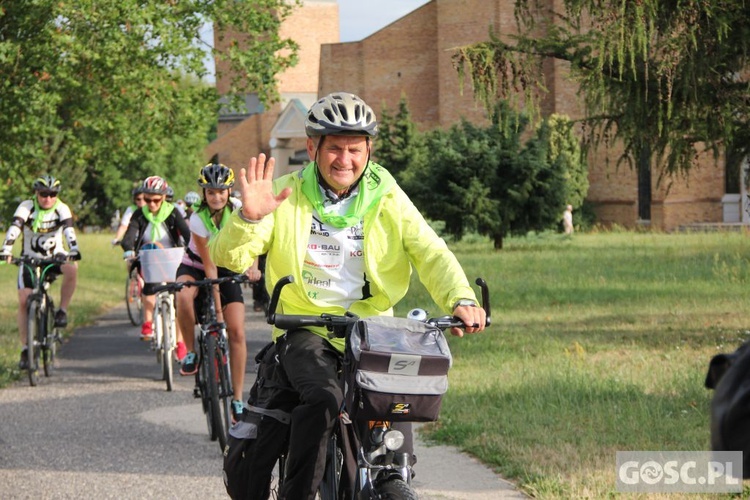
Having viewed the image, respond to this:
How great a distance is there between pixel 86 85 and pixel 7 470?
18383mm

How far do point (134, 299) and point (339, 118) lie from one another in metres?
14.3

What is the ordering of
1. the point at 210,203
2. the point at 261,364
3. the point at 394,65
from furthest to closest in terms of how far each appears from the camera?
the point at 394,65 < the point at 210,203 < the point at 261,364

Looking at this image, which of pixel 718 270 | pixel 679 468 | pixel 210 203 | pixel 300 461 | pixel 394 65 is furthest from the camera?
pixel 394 65

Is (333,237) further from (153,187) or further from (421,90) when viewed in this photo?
(421,90)

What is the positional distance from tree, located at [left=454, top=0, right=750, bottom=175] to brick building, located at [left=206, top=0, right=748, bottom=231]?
22.2 m

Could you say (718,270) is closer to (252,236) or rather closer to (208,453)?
(208,453)

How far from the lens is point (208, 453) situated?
8.20 metres

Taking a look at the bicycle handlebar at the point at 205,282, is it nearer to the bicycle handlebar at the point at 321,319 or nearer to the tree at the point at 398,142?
the bicycle handlebar at the point at 321,319

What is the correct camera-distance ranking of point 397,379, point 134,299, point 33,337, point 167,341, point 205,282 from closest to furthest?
point 397,379, point 205,282, point 167,341, point 33,337, point 134,299

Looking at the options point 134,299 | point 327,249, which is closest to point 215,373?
point 327,249

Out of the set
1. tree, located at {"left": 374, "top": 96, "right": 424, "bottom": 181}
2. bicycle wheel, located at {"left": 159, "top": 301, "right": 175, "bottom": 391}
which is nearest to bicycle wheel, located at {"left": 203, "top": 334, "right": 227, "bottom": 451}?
bicycle wheel, located at {"left": 159, "top": 301, "right": 175, "bottom": 391}

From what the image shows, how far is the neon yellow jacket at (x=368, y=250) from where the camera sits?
438 cm

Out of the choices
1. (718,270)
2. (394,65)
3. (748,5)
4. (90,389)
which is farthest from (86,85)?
(394,65)

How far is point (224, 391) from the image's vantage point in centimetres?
813
